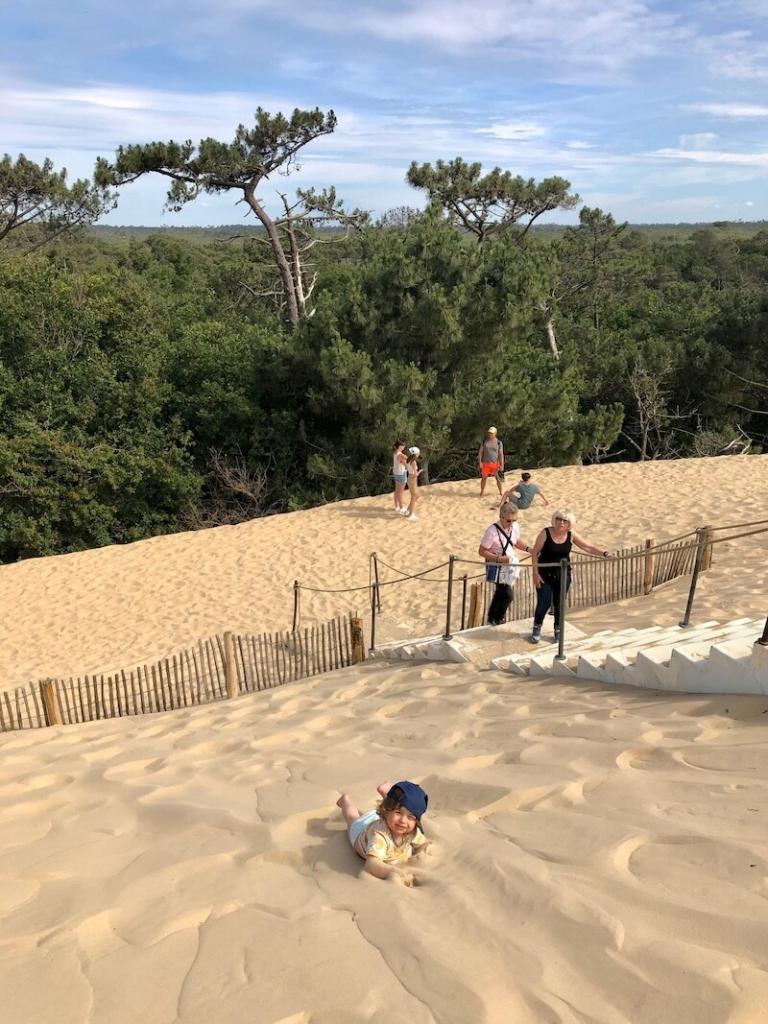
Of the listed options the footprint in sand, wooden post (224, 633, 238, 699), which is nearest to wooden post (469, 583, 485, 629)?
wooden post (224, 633, 238, 699)

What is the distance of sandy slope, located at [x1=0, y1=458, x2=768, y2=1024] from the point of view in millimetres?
2125

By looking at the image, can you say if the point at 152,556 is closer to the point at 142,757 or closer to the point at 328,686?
the point at 328,686

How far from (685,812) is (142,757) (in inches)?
135

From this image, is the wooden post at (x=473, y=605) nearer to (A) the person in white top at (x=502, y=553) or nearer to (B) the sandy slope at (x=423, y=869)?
(A) the person in white top at (x=502, y=553)

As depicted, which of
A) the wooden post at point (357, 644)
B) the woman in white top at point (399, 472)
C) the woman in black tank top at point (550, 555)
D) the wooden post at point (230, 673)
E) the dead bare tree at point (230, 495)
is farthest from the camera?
the dead bare tree at point (230, 495)

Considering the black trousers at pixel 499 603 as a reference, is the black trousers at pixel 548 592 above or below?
above

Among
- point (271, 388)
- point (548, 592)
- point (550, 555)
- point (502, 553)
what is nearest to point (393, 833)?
point (548, 592)

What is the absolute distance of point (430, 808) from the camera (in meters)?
3.45

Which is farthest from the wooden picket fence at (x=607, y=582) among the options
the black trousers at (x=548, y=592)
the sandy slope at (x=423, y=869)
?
the sandy slope at (x=423, y=869)

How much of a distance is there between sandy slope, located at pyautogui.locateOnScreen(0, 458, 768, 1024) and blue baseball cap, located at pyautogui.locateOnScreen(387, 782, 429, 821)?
0.65 feet

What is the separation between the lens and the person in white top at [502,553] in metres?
7.18

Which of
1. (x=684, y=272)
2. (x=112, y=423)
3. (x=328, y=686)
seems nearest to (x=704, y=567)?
(x=328, y=686)

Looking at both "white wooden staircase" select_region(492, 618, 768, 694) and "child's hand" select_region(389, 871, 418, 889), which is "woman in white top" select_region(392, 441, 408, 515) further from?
"child's hand" select_region(389, 871, 418, 889)

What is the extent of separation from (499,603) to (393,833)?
15.1ft
